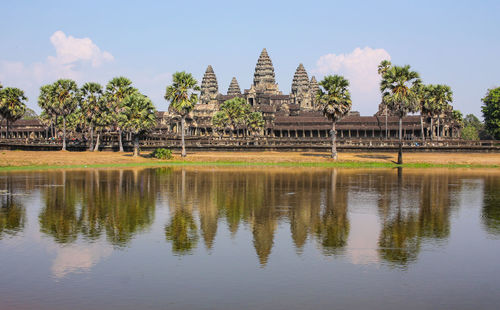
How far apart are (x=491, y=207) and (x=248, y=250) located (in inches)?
743

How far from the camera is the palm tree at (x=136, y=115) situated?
85.2 m

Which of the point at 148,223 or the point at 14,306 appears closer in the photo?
the point at 14,306

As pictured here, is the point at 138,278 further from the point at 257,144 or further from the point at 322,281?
the point at 257,144

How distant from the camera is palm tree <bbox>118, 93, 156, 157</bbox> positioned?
279 feet

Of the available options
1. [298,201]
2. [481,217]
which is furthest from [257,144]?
[481,217]

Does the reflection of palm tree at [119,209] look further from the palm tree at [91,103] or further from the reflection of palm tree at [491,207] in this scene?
the palm tree at [91,103]

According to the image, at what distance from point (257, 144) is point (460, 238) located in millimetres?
74834

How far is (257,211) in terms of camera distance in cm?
3106

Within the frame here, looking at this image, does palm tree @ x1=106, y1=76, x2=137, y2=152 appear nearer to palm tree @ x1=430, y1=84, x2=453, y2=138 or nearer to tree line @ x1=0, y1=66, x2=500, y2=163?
tree line @ x1=0, y1=66, x2=500, y2=163

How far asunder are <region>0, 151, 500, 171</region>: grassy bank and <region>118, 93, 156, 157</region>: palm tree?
14.7 ft

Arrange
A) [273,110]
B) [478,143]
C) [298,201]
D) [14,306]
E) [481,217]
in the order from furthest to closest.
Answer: [273,110]
[478,143]
[298,201]
[481,217]
[14,306]

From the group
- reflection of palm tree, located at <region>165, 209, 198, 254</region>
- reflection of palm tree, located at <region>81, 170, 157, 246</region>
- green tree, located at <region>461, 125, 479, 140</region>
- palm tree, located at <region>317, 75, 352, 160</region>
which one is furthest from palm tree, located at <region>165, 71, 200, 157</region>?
green tree, located at <region>461, 125, 479, 140</region>

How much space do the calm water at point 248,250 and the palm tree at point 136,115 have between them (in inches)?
1780

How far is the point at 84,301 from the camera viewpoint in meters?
15.0
